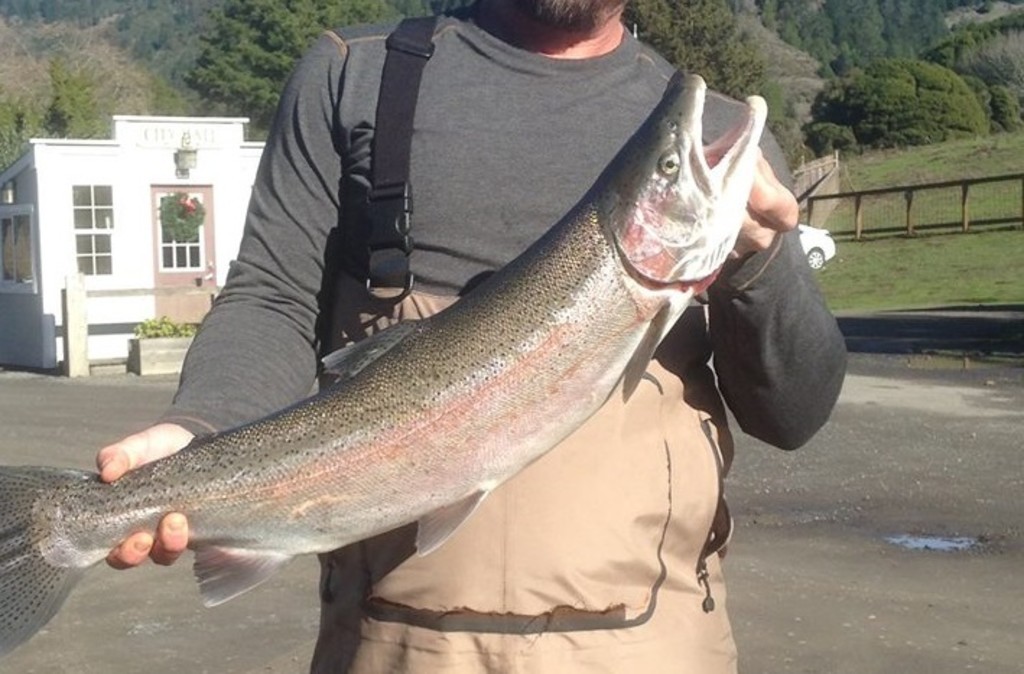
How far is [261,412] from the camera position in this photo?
3090mm

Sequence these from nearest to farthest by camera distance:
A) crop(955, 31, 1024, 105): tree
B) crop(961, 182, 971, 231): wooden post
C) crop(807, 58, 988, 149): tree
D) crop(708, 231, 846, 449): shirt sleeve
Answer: crop(708, 231, 846, 449): shirt sleeve → crop(961, 182, 971, 231): wooden post → crop(807, 58, 988, 149): tree → crop(955, 31, 1024, 105): tree

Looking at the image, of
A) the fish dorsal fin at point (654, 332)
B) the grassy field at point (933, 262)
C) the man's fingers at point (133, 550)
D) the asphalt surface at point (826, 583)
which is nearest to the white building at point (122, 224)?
the asphalt surface at point (826, 583)

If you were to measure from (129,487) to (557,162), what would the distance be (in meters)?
0.99

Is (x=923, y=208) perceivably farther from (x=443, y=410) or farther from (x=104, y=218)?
(x=443, y=410)

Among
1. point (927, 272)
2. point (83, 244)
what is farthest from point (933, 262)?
point (83, 244)

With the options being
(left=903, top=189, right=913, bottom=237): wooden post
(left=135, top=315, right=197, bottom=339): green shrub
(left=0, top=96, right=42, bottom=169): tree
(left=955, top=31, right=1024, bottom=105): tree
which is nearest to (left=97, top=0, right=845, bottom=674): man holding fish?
(left=135, top=315, right=197, bottom=339): green shrub

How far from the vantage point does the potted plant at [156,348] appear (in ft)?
73.2

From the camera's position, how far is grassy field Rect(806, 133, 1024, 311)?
35.5 m

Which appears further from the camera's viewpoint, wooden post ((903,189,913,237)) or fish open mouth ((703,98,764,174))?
wooden post ((903,189,913,237))

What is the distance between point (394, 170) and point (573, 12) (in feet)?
1.49

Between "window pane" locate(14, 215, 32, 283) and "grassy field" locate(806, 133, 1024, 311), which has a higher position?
"window pane" locate(14, 215, 32, 283)

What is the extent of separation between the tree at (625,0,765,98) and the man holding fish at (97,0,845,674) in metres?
51.6

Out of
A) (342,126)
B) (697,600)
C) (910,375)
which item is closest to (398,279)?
(342,126)

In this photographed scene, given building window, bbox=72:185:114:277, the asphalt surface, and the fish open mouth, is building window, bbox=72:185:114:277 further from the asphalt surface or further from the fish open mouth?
the fish open mouth
